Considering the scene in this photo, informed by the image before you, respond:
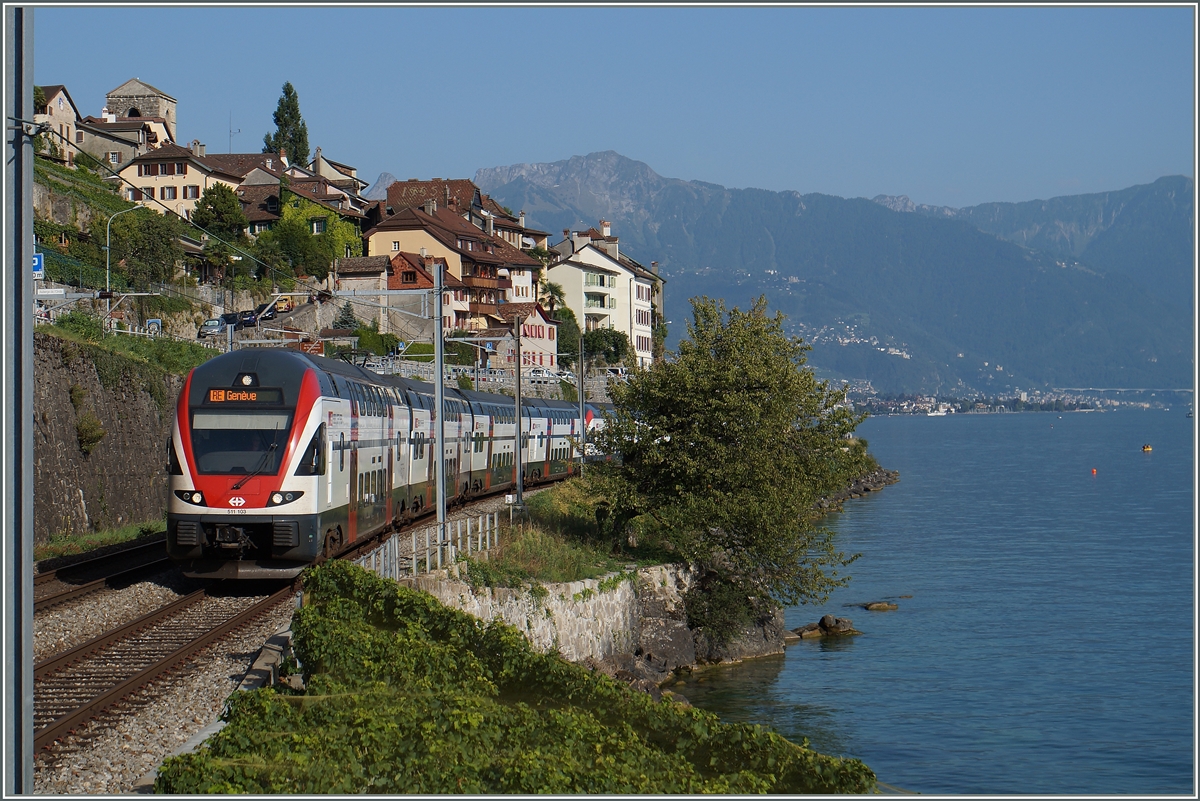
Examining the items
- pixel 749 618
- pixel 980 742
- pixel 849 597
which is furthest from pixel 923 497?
pixel 980 742

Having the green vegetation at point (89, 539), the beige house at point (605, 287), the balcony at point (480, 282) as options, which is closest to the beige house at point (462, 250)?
the balcony at point (480, 282)

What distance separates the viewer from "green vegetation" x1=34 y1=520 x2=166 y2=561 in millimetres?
28562

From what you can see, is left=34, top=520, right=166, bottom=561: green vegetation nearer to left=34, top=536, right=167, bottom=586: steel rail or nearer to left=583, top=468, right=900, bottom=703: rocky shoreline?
left=34, top=536, right=167, bottom=586: steel rail

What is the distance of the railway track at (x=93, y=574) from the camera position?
21.6 m

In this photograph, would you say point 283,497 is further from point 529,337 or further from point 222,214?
point 529,337

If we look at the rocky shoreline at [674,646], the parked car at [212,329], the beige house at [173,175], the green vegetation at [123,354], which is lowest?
the rocky shoreline at [674,646]

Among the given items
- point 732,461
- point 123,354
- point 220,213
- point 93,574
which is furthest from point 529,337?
point 93,574

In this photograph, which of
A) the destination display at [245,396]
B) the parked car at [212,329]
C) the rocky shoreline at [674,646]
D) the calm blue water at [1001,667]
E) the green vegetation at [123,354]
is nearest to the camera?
the destination display at [245,396]

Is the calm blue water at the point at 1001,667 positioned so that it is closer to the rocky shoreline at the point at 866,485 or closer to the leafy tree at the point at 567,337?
the rocky shoreline at the point at 866,485

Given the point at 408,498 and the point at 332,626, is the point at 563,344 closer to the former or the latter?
the point at 408,498

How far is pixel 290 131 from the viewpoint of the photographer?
135m

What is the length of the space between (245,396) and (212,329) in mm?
45948

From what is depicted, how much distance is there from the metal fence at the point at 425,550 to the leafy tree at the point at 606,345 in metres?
79.4

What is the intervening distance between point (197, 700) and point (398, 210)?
10966cm
